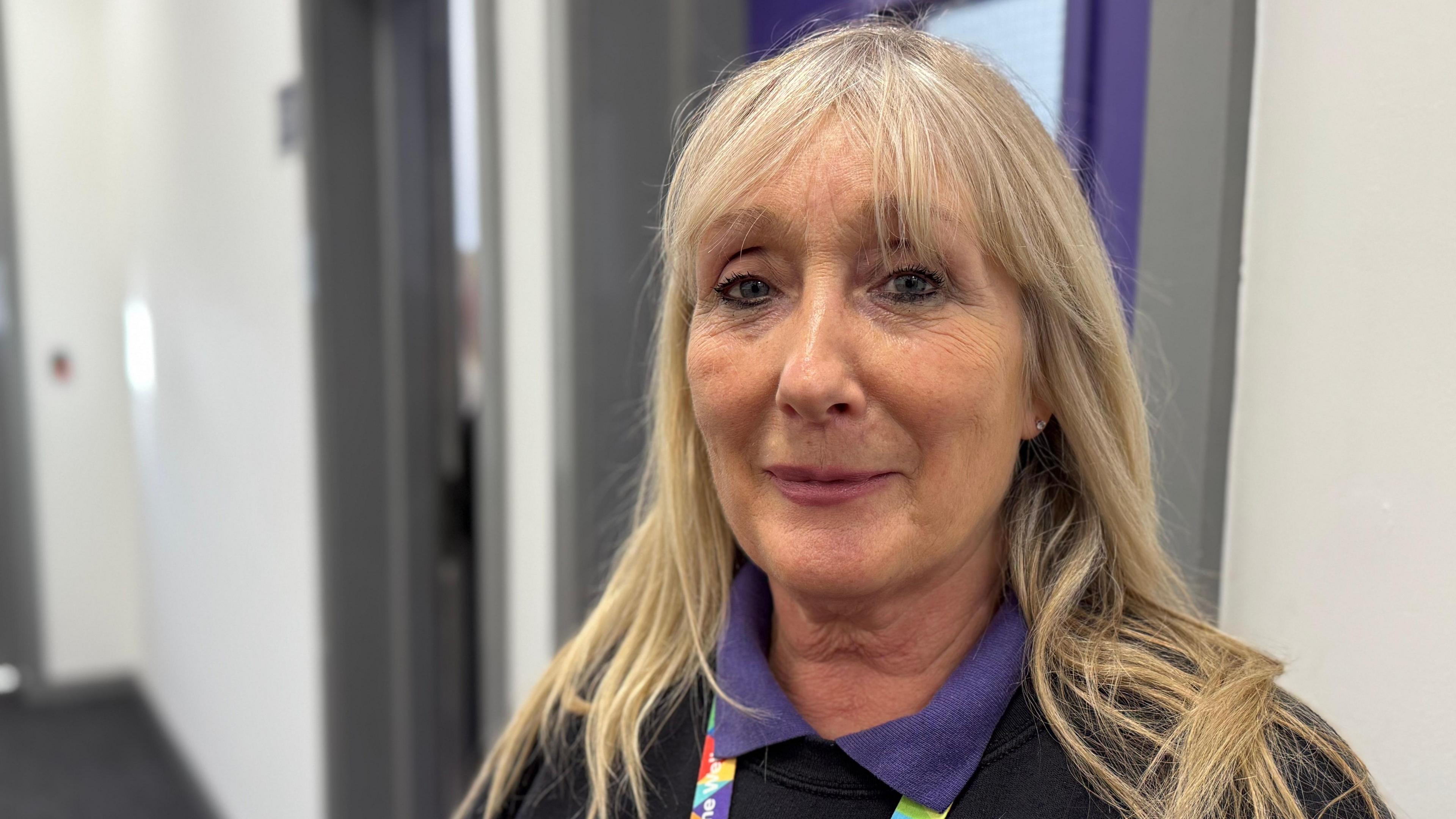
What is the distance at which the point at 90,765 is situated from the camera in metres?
3.89

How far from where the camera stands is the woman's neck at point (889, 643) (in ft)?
2.91

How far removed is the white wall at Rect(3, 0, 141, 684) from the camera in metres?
4.16

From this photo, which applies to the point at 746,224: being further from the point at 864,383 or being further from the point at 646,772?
the point at 646,772

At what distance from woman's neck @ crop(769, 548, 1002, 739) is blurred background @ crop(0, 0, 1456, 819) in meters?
0.22

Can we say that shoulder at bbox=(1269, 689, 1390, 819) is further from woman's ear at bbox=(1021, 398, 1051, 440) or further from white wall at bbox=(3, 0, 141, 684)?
white wall at bbox=(3, 0, 141, 684)

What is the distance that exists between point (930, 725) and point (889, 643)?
8cm

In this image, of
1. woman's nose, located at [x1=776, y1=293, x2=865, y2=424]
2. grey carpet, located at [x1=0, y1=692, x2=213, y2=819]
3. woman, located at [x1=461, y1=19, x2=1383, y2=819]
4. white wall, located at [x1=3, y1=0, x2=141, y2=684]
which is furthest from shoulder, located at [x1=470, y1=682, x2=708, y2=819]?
white wall, located at [x1=3, y1=0, x2=141, y2=684]

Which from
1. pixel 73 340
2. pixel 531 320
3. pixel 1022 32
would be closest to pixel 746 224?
pixel 1022 32

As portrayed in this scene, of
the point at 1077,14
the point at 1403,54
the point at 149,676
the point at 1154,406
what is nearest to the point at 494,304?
the point at 1077,14

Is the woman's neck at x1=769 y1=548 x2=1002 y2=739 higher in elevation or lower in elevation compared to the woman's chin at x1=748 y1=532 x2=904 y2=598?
lower

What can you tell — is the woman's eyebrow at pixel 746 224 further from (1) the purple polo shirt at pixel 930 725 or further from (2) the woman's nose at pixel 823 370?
(1) the purple polo shirt at pixel 930 725

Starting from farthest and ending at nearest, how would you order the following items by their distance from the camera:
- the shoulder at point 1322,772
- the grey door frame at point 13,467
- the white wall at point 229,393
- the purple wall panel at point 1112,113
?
1. the grey door frame at point 13,467
2. the white wall at point 229,393
3. the purple wall panel at point 1112,113
4. the shoulder at point 1322,772

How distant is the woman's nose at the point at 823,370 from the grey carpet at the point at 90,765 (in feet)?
10.8

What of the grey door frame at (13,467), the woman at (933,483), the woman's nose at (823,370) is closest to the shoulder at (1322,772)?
the woman at (933,483)
